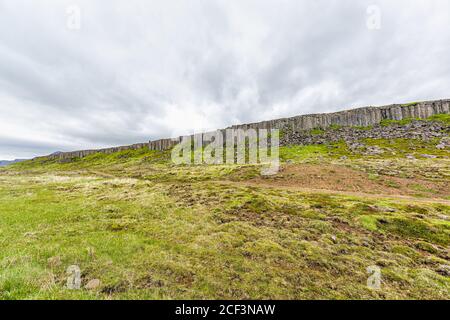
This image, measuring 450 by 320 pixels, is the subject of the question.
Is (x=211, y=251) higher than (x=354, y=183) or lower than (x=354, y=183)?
lower

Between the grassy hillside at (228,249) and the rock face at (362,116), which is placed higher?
the rock face at (362,116)

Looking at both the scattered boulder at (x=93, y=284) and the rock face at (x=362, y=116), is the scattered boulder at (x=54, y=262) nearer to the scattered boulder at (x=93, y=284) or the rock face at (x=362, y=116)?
the scattered boulder at (x=93, y=284)

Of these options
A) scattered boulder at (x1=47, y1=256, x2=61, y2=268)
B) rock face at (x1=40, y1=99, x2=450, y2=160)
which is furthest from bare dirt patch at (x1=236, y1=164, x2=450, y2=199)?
rock face at (x1=40, y1=99, x2=450, y2=160)

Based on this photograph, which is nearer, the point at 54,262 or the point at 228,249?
the point at 54,262

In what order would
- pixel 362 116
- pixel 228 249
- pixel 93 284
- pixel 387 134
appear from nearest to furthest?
1. pixel 93 284
2. pixel 228 249
3. pixel 387 134
4. pixel 362 116

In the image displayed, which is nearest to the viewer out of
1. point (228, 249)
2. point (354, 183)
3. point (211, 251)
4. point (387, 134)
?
point (211, 251)

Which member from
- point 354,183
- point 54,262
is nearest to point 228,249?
point 54,262

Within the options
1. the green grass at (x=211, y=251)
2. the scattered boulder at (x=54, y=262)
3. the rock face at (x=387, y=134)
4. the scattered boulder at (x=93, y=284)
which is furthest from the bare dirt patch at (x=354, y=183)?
the rock face at (x=387, y=134)

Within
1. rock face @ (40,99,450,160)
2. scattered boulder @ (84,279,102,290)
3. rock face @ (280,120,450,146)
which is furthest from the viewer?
rock face @ (40,99,450,160)

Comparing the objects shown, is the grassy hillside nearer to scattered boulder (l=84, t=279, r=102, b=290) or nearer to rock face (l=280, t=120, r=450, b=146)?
scattered boulder (l=84, t=279, r=102, b=290)

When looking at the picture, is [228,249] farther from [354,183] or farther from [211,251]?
[354,183]
